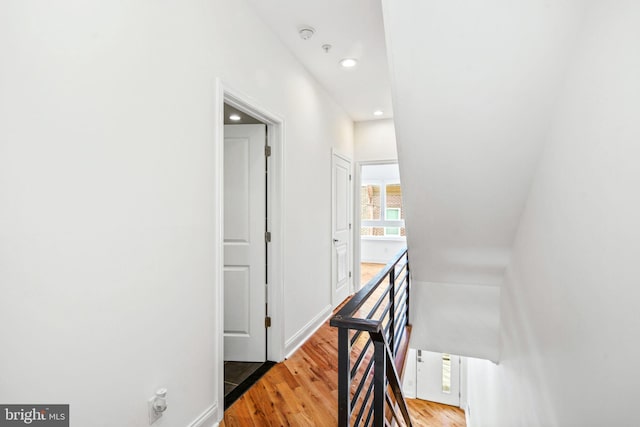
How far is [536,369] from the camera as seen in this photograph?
2014mm

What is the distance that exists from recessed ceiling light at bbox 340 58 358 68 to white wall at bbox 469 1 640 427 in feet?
6.08

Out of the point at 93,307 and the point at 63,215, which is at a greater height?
the point at 63,215

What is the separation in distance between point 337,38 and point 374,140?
2400 millimetres

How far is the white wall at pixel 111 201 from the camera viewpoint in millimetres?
1030

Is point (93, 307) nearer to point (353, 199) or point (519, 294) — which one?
point (519, 294)

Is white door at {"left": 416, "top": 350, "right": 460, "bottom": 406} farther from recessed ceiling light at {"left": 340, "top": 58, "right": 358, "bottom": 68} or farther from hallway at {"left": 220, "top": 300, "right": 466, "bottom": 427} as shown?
recessed ceiling light at {"left": 340, "top": 58, "right": 358, "bottom": 68}

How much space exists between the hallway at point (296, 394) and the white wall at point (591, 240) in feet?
4.19

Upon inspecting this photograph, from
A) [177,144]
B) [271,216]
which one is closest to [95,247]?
[177,144]

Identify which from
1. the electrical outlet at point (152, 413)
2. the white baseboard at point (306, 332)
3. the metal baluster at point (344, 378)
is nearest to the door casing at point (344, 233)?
the white baseboard at point (306, 332)

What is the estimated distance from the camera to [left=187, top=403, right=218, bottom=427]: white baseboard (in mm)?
1791

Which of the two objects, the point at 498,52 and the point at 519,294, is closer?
the point at 498,52

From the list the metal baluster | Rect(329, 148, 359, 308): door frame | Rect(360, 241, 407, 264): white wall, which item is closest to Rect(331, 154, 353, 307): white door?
Rect(329, 148, 359, 308): door frame

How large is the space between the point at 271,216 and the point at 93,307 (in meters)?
1.58

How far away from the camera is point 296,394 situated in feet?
7.55
